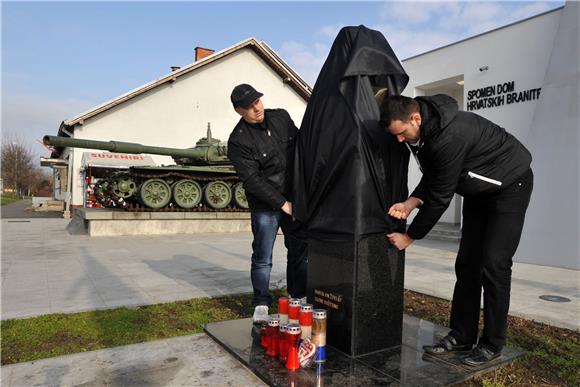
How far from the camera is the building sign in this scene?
1023 cm

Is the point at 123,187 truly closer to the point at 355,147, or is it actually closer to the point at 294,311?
the point at 294,311

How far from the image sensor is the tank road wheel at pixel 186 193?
43.7 feet

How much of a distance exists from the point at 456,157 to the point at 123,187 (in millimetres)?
11829

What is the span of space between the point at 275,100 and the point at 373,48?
68.9ft

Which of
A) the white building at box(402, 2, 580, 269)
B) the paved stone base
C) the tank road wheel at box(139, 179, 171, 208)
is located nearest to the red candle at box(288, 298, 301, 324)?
Answer: the white building at box(402, 2, 580, 269)

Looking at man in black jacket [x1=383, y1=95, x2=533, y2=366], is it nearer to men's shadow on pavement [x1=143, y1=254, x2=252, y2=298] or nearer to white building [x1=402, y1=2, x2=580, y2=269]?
men's shadow on pavement [x1=143, y1=254, x2=252, y2=298]

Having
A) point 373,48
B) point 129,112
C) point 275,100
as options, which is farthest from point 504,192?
point 275,100

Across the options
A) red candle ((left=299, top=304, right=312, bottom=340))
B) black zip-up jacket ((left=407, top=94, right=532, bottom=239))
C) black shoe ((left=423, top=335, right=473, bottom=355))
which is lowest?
black shoe ((left=423, top=335, right=473, bottom=355))

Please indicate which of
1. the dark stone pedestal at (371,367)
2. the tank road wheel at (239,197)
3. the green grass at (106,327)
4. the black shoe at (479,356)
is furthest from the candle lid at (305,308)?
the tank road wheel at (239,197)

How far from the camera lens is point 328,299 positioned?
2.94 meters

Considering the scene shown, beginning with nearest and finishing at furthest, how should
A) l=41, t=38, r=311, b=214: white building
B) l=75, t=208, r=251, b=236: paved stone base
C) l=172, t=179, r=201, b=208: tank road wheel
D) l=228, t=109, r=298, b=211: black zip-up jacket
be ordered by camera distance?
l=228, t=109, r=298, b=211: black zip-up jacket → l=75, t=208, r=251, b=236: paved stone base → l=172, t=179, r=201, b=208: tank road wheel → l=41, t=38, r=311, b=214: white building

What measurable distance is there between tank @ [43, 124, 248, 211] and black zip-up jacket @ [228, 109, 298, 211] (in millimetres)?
9640

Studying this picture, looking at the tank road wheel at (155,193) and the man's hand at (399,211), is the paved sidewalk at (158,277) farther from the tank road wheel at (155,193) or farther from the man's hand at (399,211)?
the tank road wheel at (155,193)

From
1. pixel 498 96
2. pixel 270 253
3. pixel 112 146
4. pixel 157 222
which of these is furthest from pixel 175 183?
pixel 270 253
